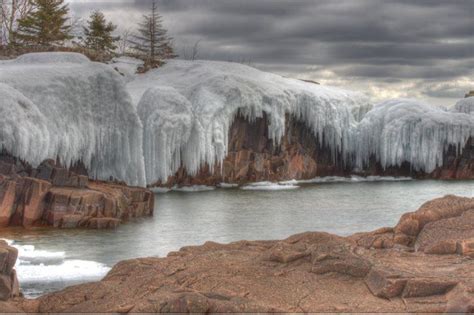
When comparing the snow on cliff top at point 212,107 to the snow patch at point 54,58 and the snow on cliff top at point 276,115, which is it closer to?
the snow on cliff top at point 276,115

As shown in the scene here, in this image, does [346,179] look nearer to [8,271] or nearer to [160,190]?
[160,190]

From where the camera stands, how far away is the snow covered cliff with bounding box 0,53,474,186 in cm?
3067

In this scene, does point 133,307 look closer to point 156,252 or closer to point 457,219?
point 457,219

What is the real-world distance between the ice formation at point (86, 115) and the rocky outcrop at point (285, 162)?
8.55 metres

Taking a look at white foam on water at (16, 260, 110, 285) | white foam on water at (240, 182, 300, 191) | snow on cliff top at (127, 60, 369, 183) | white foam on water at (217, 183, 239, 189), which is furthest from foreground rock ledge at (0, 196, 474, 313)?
white foam on water at (217, 183, 239, 189)

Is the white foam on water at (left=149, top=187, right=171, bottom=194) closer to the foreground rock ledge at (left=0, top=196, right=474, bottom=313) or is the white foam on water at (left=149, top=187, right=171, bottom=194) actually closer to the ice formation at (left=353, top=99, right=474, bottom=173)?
the ice formation at (left=353, top=99, right=474, bottom=173)

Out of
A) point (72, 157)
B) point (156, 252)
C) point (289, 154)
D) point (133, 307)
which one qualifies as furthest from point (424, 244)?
point (289, 154)

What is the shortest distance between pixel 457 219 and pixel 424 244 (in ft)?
3.47

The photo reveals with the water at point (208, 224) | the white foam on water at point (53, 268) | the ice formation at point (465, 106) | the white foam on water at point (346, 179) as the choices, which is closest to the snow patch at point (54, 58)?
the water at point (208, 224)

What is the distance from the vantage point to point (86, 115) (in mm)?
32094

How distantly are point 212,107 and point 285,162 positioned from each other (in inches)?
325

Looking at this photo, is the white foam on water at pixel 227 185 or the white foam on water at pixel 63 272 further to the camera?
the white foam on water at pixel 227 185

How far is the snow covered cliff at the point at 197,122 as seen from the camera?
30672mm

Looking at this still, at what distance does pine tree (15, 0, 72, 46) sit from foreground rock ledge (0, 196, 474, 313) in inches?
Result: 1826
